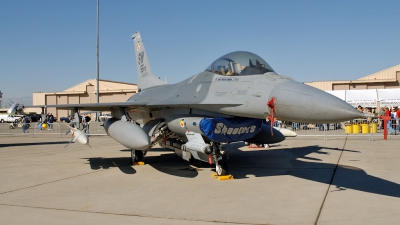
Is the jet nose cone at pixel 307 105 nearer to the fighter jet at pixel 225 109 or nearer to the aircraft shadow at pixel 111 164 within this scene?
the fighter jet at pixel 225 109

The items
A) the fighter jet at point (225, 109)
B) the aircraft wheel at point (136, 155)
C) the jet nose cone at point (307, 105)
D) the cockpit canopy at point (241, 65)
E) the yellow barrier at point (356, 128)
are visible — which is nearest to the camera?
the jet nose cone at point (307, 105)

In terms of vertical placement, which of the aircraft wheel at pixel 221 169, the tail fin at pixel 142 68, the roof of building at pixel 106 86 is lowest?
the aircraft wheel at pixel 221 169

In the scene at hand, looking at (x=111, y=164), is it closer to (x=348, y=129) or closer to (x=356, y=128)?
(x=348, y=129)

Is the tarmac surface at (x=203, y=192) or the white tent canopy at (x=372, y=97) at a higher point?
the white tent canopy at (x=372, y=97)

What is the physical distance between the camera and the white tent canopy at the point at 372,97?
26844 mm

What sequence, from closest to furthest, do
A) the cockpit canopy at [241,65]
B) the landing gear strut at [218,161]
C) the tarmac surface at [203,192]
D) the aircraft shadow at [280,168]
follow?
the tarmac surface at [203,192]
the aircraft shadow at [280,168]
the cockpit canopy at [241,65]
the landing gear strut at [218,161]

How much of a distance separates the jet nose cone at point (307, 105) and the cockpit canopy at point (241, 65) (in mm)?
1052

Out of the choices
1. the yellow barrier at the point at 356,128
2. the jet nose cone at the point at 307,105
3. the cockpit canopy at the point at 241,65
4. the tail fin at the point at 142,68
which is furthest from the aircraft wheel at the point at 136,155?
the yellow barrier at the point at 356,128

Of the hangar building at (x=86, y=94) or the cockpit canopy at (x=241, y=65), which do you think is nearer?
the cockpit canopy at (x=241, y=65)

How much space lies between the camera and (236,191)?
665cm

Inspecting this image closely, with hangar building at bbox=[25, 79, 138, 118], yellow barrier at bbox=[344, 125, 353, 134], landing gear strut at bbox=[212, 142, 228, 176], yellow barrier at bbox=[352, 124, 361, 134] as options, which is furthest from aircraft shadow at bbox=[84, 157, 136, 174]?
hangar building at bbox=[25, 79, 138, 118]

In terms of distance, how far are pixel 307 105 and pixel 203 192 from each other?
2.46m

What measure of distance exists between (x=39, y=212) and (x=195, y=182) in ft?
10.4

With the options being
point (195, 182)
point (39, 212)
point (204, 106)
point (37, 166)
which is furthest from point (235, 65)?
point (37, 166)
